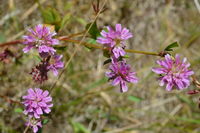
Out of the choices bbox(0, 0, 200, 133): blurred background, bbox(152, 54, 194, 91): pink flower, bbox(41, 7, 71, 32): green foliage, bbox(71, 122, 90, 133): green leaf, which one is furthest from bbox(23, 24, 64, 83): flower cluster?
bbox(71, 122, 90, 133): green leaf

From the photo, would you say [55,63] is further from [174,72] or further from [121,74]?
[174,72]

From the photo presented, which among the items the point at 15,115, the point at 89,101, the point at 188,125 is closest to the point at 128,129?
the point at 89,101

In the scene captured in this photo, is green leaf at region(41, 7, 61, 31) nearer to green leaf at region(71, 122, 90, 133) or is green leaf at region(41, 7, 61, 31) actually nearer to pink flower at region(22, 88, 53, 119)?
pink flower at region(22, 88, 53, 119)

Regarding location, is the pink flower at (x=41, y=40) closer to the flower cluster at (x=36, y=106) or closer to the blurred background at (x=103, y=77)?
the flower cluster at (x=36, y=106)

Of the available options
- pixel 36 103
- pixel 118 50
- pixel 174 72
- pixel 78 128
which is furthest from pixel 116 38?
pixel 78 128

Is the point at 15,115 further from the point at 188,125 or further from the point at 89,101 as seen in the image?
the point at 188,125

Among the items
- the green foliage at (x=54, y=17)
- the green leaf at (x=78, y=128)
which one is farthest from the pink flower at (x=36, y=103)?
the green leaf at (x=78, y=128)
